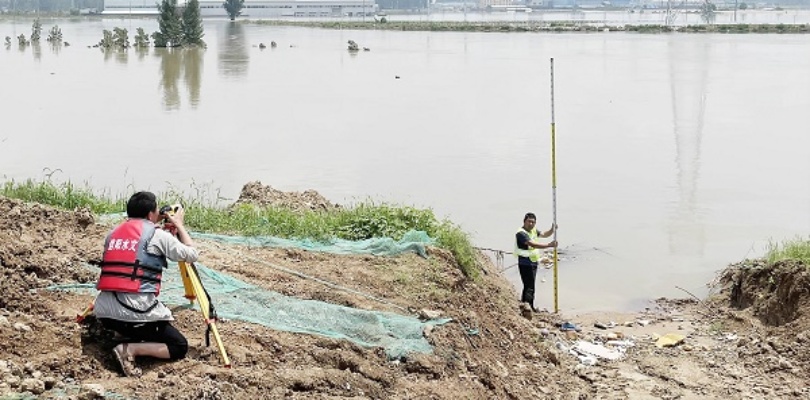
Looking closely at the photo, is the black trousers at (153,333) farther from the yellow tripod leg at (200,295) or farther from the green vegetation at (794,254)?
the green vegetation at (794,254)

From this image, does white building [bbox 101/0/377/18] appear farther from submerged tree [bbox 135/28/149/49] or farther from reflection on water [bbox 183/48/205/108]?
reflection on water [bbox 183/48/205/108]

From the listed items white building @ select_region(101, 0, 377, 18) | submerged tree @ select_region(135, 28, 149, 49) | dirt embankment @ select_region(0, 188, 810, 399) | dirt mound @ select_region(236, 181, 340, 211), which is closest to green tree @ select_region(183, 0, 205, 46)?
submerged tree @ select_region(135, 28, 149, 49)

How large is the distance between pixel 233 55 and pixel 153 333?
50.6 m

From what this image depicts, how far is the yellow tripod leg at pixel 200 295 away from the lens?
5.97 metres

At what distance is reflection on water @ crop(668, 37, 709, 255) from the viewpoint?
1427 cm

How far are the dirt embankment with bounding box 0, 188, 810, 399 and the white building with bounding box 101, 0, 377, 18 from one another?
400ft

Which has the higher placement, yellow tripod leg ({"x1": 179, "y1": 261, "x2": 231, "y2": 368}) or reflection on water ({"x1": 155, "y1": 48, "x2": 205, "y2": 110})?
reflection on water ({"x1": 155, "y1": 48, "x2": 205, "y2": 110})

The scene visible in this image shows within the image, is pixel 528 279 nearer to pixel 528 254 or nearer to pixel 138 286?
pixel 528 254

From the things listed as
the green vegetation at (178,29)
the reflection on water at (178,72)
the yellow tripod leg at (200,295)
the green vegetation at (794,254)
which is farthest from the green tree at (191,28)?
the yellow tripod leg at (200,295)

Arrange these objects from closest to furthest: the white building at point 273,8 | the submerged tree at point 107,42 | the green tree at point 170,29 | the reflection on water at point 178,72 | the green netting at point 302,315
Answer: the green netting at point 302,315
the reflection on water at point 178,72
the submerged tree at point 107,42
the green tree at point 170,29
the white building at point 273,8

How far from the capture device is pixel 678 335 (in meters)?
9.42

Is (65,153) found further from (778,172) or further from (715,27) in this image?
(715,27)

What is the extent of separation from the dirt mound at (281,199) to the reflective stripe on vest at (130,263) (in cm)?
617

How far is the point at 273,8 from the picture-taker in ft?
436
